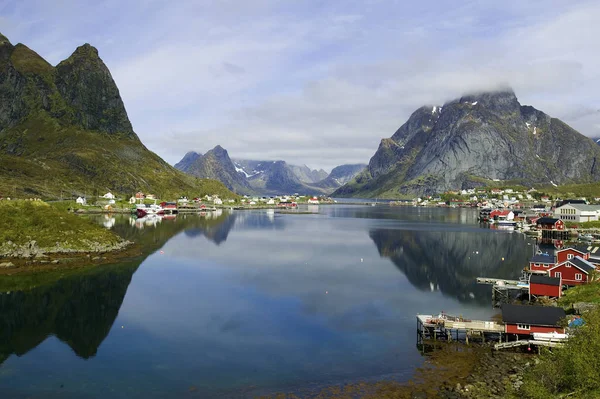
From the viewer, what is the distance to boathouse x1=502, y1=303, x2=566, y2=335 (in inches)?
1385

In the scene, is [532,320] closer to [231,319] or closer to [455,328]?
[455,328]

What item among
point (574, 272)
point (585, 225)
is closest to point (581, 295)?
point (574, 272)

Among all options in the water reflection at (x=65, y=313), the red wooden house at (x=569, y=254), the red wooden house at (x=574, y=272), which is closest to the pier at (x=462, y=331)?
the red wooden house at (x=574, y=272)

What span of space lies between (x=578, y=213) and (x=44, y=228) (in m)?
136

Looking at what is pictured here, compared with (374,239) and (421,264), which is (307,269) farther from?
(374,239)

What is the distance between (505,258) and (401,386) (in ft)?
193

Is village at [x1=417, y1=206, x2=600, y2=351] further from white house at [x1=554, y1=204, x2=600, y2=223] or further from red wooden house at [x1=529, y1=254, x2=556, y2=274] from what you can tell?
white house at [x1=554, y1=204, x2=600, y2=223]

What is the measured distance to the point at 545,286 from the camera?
49.3 metres

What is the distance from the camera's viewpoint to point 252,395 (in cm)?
2794

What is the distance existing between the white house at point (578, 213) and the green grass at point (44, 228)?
125 m

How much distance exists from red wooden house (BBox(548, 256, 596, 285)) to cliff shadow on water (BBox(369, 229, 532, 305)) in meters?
8.53

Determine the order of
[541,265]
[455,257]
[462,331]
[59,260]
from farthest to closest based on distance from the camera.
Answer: [455,257] < [59,260] < [541,265] < [462,331]

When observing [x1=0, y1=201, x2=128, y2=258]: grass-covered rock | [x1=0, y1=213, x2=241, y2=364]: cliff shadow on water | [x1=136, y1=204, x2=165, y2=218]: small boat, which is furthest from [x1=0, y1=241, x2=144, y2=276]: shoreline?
[x1=136, y1=204, x2=165, y2=218]: small boat

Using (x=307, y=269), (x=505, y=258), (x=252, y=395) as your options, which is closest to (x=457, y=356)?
(x=252, y=395)
